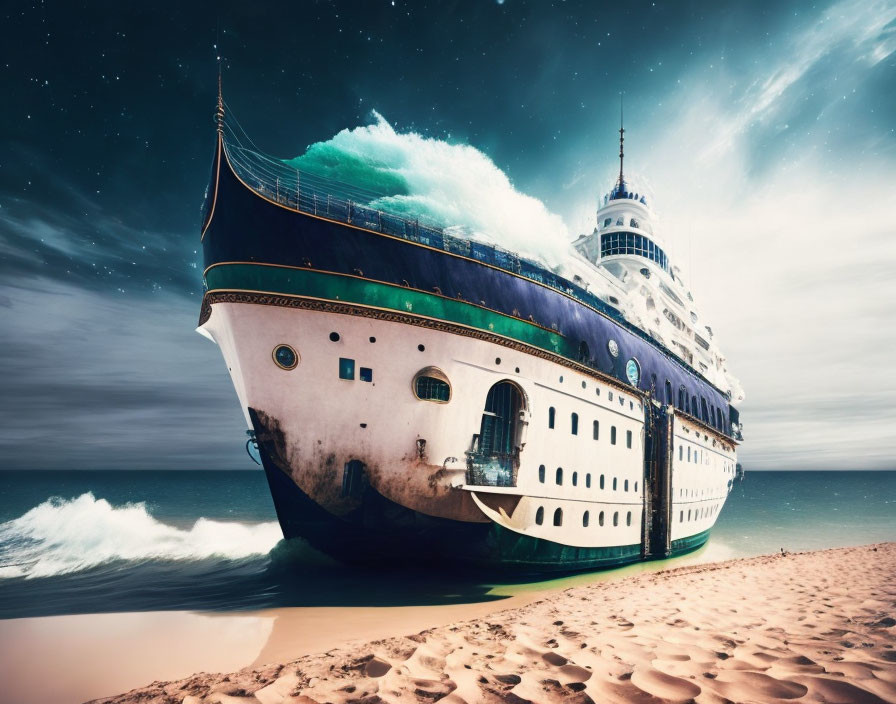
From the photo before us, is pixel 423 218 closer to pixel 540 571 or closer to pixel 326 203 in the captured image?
pixel 326 203

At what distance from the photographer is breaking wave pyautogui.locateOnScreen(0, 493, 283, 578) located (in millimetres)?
22578

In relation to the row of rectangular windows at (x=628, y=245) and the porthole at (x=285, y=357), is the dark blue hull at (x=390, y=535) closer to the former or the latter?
the porthole at (x=285, y=357)

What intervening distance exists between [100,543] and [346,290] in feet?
85.5

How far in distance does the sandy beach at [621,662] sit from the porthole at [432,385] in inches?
282

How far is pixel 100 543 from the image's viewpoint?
26.6 metres

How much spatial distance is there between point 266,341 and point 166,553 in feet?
61.5

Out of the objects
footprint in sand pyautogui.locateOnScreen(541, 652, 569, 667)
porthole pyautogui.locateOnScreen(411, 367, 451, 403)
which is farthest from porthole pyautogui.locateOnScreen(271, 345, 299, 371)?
footprint in sand pyautogui.locateOnScreen(541, 652, 569, 667)

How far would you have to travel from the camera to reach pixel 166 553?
951 inches

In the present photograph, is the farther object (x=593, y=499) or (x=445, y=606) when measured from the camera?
(x=593, y=499)

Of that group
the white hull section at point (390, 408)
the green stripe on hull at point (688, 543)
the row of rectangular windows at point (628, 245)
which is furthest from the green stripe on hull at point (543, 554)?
the row of rectangular windows at point (628, 245)

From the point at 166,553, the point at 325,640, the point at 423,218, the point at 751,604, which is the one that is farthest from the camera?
the point at 166,553

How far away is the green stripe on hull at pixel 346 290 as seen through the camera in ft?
42.2

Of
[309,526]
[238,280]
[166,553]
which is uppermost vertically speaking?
[238,280]

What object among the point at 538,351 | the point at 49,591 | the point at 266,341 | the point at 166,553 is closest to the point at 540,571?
the point at 538,351
